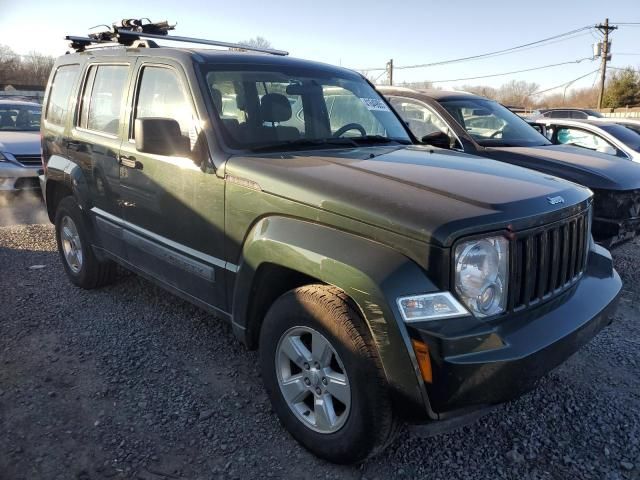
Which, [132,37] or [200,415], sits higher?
[132,37]

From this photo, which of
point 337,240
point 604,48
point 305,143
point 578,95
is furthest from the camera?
point 578,95

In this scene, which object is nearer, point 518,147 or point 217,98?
point 217,98

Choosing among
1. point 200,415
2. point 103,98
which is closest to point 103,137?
point 103,98

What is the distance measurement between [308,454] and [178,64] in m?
2.43

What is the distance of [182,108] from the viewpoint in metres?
3.25

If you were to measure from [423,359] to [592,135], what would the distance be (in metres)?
8.15

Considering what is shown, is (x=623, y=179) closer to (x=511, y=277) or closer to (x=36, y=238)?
(x=511, y=277)

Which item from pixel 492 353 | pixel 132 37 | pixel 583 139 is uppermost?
pixel 132 37

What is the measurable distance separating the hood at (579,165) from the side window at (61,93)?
4.32 meters

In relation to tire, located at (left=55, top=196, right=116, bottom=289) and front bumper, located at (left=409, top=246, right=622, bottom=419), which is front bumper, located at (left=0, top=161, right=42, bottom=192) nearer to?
tire, located at (left=55, top=196, right=116, bottom=289)

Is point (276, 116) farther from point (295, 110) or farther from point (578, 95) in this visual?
point (578, 95)

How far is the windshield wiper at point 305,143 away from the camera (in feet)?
10.1

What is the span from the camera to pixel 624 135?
8.71m

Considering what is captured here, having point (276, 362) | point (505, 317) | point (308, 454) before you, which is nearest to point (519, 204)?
point (505, 317)
